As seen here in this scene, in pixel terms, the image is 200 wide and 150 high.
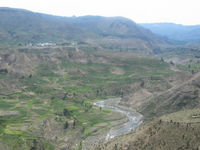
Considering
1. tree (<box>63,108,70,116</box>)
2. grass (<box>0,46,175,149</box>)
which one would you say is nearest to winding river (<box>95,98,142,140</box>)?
grass (<box>0,46,175,149</box>)

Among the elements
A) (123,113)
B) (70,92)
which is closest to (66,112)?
(123,113)

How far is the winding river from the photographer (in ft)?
286

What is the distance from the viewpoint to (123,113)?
359 ft

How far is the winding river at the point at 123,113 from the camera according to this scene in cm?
8714

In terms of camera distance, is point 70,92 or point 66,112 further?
point 70,92

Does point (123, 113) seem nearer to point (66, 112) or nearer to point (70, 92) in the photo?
point (66, 112)

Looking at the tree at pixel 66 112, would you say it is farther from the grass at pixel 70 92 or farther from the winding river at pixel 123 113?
the winding river at pixel 123 113

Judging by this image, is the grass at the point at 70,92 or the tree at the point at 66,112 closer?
the grass at the point at 70,92

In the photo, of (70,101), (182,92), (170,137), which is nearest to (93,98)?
(70,101)

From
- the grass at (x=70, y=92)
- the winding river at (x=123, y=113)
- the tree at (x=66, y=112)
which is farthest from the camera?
the tree at (x=66, y=112)

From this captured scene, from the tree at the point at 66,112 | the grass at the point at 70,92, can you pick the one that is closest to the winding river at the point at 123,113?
the grass at the point at 70,92

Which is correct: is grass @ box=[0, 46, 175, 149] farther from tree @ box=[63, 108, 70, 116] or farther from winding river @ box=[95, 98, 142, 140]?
winding river @ box=[95, 98, 142, 140]

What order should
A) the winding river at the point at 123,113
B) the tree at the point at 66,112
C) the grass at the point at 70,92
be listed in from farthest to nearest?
1. the tree at the point at 66,112
2. the grass at the point at 70,92
3. the winding river at the point at 123,113

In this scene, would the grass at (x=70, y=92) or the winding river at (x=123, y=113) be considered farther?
the grass at (x=70, y=92)
